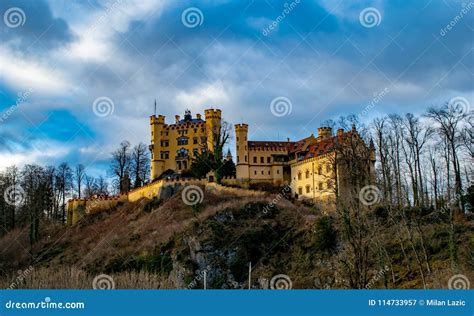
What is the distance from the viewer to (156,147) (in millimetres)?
77000

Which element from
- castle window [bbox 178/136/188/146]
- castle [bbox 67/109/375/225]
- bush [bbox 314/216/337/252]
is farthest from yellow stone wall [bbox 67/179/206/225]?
bush [bbox 314/216/337/252]

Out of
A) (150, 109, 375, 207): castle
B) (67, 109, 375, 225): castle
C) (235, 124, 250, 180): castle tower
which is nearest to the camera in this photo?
(150, 109, 375, 207): castle

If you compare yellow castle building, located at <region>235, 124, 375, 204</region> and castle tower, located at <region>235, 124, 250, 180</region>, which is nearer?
yellow castle building, located at <region>235, 124, 375, 204</region>

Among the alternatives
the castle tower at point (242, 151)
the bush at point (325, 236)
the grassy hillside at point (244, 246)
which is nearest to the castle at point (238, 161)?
the castle tower at point (242, 151)

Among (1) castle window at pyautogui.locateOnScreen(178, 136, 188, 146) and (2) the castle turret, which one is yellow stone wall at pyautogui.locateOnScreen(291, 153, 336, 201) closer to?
(2) the castle turret

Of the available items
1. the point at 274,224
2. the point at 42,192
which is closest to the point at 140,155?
the point at 42,192

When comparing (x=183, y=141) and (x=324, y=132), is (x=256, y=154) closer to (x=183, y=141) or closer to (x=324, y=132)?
(x=324, y=132)

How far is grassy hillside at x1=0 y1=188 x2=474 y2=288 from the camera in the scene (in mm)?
35062

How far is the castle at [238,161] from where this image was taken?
6438 cm

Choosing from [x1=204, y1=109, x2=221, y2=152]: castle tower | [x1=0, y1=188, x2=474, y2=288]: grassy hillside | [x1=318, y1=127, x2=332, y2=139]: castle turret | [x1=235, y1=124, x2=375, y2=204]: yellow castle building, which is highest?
[x1=204, y1=109, x2=221, y2=152]: castle tower

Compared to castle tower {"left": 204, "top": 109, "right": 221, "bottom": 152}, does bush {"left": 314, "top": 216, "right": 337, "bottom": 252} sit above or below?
below

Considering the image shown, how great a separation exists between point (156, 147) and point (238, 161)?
12.5 m

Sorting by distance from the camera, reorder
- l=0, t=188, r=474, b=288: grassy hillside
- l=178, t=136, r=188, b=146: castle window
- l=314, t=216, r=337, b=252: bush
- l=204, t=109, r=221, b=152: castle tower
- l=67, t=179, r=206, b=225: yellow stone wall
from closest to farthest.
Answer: l=0, t=188, r=474, b=288: grassy hillside < l=314, t=216, r=337, b=252: bush < l=67, t=179, r=206, b=225: yellow stone wall < l=204, t=109, r=221, b=152: castle tower < l=178, t=136, r=188, b=146: castle window

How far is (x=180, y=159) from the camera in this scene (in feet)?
249
